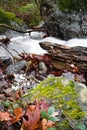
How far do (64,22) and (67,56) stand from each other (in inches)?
123

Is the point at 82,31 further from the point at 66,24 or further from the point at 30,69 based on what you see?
the point at 30,69

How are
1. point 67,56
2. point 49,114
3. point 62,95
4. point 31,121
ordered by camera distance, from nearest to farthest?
point 31,121 < point 49,114 < point 62,95 < point 67,56

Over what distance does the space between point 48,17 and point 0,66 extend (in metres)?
3.68

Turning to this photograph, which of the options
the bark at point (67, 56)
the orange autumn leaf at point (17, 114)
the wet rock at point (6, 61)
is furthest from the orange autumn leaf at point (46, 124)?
the wet rock at point (6, 61)

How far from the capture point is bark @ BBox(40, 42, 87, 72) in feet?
20.5

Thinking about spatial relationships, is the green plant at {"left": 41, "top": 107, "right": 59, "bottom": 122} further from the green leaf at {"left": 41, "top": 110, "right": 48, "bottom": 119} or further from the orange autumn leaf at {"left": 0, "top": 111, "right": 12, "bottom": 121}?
the orange autumn leaf at {"left": 0, "top": 111, "right": 12, "bottom": 121}

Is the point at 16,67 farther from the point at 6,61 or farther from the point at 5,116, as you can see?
the point at 5,116

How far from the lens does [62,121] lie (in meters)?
2.45

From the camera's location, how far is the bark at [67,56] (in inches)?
246

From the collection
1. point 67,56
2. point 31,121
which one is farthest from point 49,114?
point 67,56

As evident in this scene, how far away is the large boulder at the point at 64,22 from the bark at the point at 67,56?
236 centimetres

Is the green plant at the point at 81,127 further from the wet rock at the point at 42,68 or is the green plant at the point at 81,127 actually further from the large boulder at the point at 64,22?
the large boulder at the point at 64,22

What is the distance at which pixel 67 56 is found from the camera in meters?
6.55

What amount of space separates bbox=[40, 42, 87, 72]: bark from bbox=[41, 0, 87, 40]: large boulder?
2.36 m
